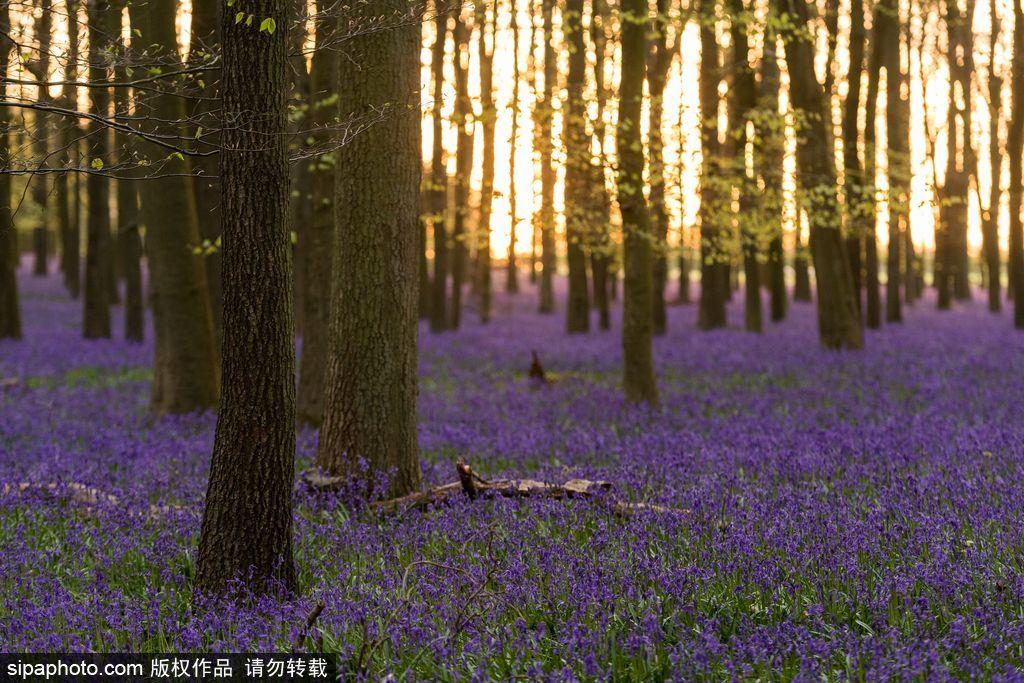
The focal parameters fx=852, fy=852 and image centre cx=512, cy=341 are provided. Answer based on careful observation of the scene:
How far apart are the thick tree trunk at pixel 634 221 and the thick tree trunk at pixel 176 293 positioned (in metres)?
6.00

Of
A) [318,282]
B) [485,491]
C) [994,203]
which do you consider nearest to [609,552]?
[485,491]

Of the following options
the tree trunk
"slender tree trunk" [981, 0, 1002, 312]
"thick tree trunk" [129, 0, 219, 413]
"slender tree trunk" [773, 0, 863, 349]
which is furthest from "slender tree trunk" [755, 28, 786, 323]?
"slender tree trunk" [981, 0, 1002, 312]

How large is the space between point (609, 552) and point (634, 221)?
7260mm

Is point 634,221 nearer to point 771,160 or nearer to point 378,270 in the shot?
point 771,160

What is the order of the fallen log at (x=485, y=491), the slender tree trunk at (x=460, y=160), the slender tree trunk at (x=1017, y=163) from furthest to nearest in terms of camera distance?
the slender tree trunk at (x=460, y=160)
the slender tree trunk at (x=1017, y=163)
the fallen log at (x=485, y=491)

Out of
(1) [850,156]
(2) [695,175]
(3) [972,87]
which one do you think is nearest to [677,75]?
(3) [972,87]

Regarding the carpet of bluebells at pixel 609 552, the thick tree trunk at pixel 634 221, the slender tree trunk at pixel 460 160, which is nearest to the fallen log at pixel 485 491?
the carpet of bluebells at pixel 609 552

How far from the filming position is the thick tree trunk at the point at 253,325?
4926mm

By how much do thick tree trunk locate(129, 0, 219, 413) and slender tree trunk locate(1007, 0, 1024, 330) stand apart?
65.2ft

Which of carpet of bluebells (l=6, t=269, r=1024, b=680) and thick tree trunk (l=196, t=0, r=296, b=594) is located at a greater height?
thick tree trunk (l=196, t=0, r=296, b=594)

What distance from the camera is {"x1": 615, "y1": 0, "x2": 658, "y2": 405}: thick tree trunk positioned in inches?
465

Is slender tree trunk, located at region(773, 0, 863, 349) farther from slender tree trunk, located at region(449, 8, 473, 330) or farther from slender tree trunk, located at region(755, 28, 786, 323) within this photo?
slender tree trunk, located at region(449, 8, 473, 330)

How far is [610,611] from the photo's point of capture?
4.54 metres

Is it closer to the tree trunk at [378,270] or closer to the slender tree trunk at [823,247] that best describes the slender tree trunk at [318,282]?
the tree trunk at [378,270]
